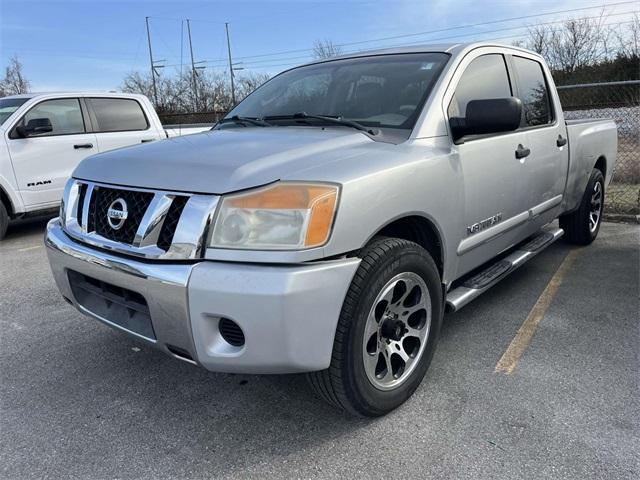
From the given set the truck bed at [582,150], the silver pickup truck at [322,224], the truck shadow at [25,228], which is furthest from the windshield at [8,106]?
the truck bed at [582,150]

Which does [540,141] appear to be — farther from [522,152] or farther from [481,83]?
[481,83]

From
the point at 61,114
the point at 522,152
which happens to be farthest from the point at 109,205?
the point at 61,114

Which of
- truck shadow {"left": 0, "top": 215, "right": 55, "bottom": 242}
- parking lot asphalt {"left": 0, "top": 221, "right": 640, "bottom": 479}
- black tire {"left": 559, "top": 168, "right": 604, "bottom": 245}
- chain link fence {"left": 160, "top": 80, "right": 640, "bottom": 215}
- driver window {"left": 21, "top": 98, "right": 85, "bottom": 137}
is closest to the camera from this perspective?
parking lot asphalt {"left": 0, "top": 221, "right": 640, "bottom": 479}

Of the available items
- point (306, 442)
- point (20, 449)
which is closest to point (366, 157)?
point (306, 442)

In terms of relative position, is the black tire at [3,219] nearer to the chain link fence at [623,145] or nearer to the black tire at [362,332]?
the black tire at [362,332]

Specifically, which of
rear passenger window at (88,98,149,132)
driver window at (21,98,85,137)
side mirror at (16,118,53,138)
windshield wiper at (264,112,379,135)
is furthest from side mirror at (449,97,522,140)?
rear passenger window at (88,98,149,132)

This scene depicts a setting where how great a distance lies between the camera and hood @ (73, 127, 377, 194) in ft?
7.00

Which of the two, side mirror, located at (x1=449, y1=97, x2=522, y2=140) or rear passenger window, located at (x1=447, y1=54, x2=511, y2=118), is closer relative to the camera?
side mirror, located at (x1=449, y1=97, x2=522, y2=140)

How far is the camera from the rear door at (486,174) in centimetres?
294

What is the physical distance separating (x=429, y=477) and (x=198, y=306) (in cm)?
117

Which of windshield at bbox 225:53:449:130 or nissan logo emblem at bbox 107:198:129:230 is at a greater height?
windshield at bbox 225:53:449:130

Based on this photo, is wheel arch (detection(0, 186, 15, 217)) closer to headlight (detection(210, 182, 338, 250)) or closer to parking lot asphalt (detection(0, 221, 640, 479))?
parking lot asphalt (detection(0, 221, 640, 479))

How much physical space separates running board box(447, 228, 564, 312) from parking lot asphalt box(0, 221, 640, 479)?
1.20 feet

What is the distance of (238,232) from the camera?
205cm
